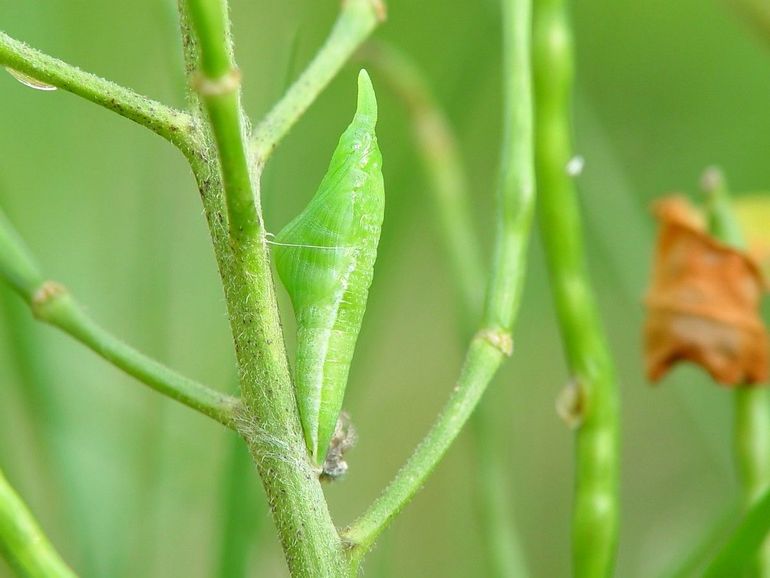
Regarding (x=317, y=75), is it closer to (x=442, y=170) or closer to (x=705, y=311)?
(x=705, y=311)

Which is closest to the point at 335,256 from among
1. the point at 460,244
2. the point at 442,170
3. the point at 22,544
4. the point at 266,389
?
the point at 266,389

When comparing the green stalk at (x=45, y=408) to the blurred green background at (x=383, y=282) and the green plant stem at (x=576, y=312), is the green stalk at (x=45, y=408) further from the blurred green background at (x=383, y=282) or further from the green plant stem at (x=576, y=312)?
the green plant stem at (x=576, y=312)

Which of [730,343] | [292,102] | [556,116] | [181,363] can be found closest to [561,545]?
[181,363]

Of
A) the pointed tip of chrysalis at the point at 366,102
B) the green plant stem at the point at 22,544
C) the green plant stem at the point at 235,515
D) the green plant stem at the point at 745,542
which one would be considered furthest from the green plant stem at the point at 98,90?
the green plant stem at the point at 745,542

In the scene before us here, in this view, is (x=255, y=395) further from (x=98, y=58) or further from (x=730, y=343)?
(x=98, y=58)

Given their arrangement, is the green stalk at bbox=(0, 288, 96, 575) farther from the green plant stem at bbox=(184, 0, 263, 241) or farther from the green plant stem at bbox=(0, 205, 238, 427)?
the green plant stem at bbox=(184, 0, 263, 241)
